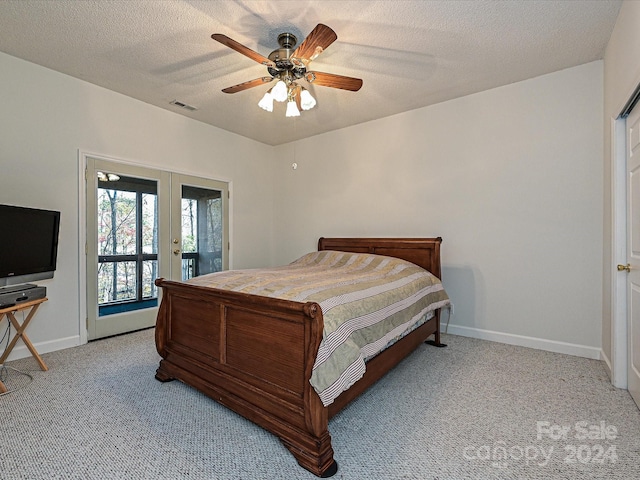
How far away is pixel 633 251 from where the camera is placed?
2.17m

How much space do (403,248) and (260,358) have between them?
2.36 metres

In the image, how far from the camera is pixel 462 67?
2943 millimetres

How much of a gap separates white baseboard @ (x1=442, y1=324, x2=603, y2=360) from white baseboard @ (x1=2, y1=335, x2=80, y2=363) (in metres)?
3.84

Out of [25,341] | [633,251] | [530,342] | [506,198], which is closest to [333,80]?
[506,198]

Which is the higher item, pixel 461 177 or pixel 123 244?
pixel 461 177

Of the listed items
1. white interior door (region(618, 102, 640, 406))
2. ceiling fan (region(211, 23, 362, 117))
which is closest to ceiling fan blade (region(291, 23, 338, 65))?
ceiling fan (region(211, 23, 362, 117))

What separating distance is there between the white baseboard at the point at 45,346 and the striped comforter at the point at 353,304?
5.78ft

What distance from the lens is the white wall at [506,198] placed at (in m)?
2.93

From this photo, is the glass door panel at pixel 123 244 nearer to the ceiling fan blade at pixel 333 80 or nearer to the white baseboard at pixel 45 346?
the white baseboard at pixel 45 346

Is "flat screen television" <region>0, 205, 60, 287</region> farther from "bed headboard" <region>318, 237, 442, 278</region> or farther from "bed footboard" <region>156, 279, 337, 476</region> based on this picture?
"bed headboard" <region>318, 237, 442, 278</region>

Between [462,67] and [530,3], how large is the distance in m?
0.80

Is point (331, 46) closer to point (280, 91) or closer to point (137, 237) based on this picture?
point (280, 91)

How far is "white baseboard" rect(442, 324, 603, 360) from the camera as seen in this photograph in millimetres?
2908

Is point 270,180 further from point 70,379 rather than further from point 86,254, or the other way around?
point 70,379
